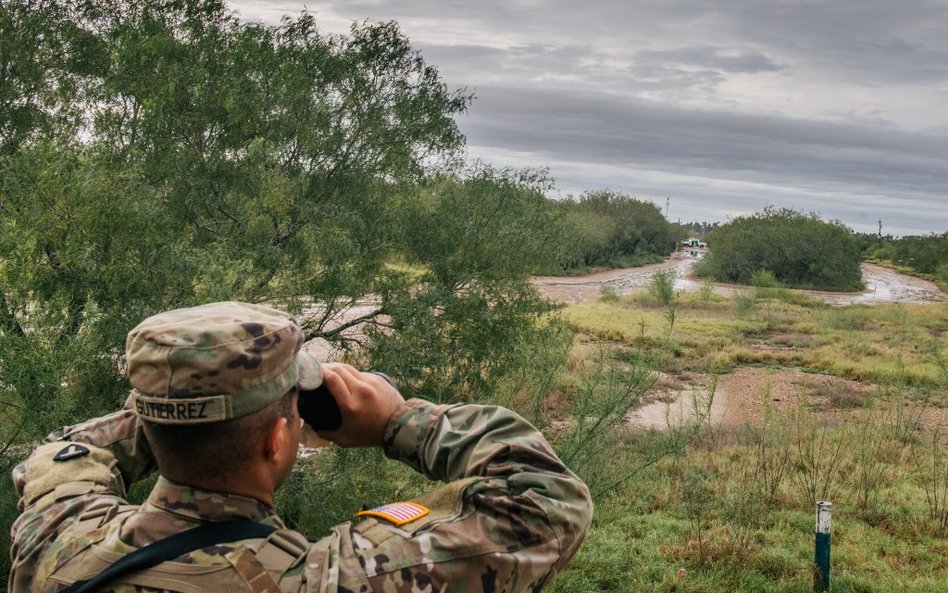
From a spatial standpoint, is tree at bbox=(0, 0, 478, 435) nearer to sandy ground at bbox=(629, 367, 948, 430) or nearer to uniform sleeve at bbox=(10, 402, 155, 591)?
uniform sleeve at bbox=(10, 402, 155, 591)

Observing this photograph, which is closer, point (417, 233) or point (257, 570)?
point (257, 570)

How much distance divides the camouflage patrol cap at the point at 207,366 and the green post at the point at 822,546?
5927 millimetres

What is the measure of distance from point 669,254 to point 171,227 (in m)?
86.0

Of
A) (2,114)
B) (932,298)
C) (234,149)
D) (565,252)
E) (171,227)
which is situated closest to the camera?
(171,227)

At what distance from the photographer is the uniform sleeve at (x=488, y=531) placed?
4.20 ft

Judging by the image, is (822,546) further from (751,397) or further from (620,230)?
(620,230)

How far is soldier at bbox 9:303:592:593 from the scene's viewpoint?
49.6 inches

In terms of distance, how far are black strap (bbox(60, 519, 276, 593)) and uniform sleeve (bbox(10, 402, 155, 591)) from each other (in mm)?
144

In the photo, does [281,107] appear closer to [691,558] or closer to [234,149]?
[234,149]

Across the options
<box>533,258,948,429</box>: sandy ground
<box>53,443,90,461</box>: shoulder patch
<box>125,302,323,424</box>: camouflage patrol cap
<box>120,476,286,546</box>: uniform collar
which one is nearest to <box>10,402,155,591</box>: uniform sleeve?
<box>53,443,90,461</box>: shoulder patch

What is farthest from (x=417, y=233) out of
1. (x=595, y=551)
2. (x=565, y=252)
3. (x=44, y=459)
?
(x=44, y=459)

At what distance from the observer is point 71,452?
151cm

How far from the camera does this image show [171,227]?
22.8ft

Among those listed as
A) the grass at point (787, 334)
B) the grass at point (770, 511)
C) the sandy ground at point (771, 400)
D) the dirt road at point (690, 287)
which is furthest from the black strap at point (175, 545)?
the dirt road at point (690, 287)
